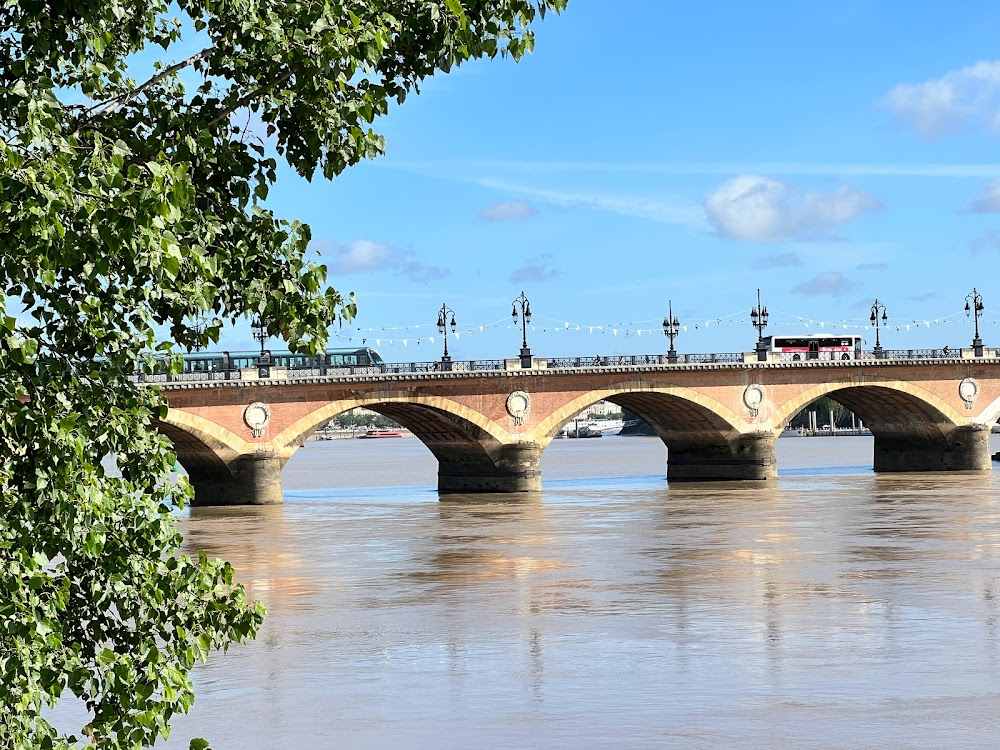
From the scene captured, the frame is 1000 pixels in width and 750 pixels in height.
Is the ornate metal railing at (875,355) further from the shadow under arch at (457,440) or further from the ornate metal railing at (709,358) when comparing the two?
the shadow under arch at (457,440)

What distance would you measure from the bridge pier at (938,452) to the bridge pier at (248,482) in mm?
31596

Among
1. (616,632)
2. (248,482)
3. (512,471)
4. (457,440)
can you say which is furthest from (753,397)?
(616,632)

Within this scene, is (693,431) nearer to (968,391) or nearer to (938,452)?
(938,452)

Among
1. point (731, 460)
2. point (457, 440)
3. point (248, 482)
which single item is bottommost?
point (248, 482)

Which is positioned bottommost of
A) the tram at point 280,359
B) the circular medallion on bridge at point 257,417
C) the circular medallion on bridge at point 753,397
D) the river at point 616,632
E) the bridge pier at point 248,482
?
the river at point 616,632

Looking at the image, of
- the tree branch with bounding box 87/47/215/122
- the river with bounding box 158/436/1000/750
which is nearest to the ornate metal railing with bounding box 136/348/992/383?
the river with bounding box 158/436/1000/750

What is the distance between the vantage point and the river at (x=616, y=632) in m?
16.7

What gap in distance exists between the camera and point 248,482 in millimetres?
52906

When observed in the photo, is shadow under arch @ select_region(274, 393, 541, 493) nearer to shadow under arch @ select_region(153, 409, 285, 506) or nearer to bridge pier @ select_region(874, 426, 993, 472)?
shadow under arch @ select_region(153, 409, 285, 506)

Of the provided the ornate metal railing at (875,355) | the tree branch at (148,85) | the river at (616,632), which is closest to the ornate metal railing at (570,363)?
the ornate metal railing at (875,355)

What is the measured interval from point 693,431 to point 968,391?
1296 centimetres

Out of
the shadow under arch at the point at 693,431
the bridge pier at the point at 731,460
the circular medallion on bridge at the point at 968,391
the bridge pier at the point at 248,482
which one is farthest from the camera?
the circular medallion on bridge at the point at 968,391

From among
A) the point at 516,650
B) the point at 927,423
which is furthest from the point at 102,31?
the point at 927,423

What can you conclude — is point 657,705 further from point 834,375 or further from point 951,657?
point 834,375
